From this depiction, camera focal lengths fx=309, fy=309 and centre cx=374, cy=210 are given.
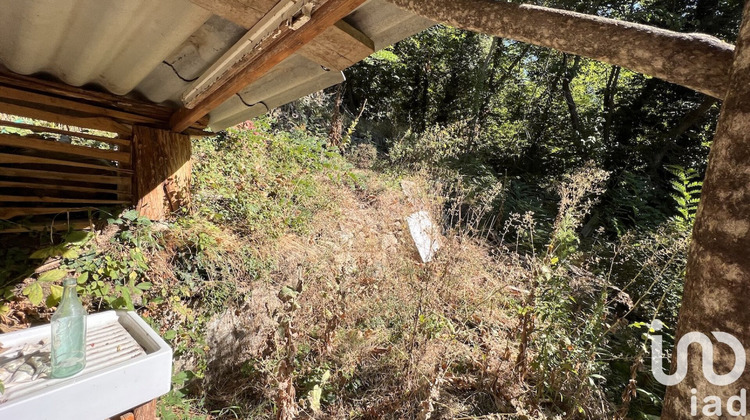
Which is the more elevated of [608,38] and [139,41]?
[139,41]

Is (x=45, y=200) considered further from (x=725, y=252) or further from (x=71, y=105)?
(x=725, y=252)

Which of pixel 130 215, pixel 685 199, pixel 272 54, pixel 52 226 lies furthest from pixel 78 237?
pixel 685 199

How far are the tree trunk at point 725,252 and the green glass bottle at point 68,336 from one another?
1.82m

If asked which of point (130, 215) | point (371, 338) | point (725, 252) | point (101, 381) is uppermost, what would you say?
point (725, 252)

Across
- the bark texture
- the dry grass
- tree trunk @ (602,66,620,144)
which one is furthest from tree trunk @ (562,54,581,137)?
the bark texture

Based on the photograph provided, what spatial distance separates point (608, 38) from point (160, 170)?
2.95 m

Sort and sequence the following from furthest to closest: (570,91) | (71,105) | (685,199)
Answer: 1. (570,91)
2. (685,199)
3. (71,105)

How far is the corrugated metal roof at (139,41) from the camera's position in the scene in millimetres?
1283

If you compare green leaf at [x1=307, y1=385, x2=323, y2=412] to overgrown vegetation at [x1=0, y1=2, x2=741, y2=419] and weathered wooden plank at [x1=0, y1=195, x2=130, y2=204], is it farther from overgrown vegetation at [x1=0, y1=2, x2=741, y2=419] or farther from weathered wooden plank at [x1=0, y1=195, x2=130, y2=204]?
weathered wooden plank at [x1=0, y1=195, x2=130, y2=204]

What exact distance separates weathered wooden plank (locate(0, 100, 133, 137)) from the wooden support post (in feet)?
0.56

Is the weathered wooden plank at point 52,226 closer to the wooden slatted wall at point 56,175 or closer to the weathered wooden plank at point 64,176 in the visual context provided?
the wooden slatted wall at point 56,175

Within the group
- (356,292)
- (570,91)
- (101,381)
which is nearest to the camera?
(101,381)

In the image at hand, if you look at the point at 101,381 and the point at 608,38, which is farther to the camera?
the point at 101,381

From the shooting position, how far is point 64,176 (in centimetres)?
233
